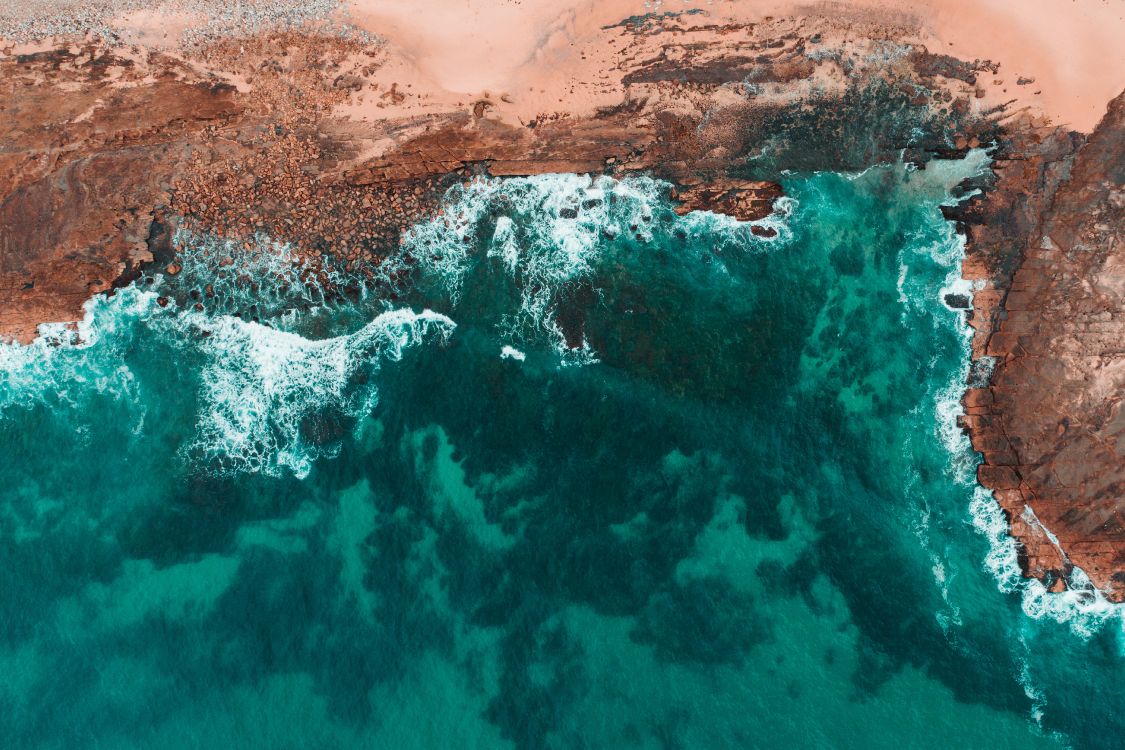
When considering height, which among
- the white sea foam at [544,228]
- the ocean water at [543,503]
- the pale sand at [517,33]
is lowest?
the ocean water at [543,503]

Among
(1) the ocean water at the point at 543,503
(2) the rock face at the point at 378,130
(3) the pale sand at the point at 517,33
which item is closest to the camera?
(1) the ocean water at the point at 543,503

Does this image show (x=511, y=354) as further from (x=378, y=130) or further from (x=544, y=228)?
(x=378, y=130)

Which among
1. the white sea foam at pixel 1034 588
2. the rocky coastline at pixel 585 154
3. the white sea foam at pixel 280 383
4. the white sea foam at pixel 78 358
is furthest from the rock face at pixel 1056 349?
the white sea foam at pixel 78 358

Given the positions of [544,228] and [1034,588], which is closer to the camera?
[1034,588]

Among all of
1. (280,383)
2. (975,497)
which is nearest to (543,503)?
(280,383)

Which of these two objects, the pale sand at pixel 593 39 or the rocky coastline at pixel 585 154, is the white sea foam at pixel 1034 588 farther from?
the pale sand at pixel 593 39

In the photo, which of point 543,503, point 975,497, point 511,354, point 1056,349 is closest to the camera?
point 543,503

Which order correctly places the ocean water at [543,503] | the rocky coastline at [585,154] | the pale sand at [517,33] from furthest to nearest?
the pale sand at [517,33]
the rocky coastline at [585,154]
the ocean water at [543,503]
